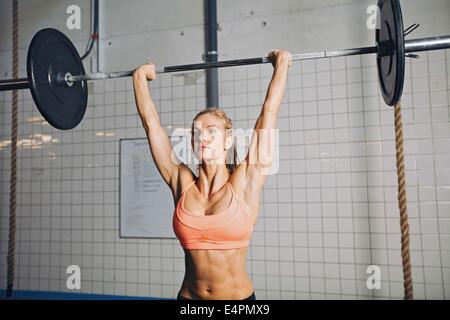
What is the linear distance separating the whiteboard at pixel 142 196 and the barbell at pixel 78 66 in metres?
0.83

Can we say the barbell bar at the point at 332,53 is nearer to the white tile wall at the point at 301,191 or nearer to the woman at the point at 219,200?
the woman at the point at 219,200

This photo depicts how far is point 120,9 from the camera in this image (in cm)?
239

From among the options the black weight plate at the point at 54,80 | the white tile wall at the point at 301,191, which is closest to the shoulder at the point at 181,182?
the black weight plate at the point at 54,80

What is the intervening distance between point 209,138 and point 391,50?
0.61 m

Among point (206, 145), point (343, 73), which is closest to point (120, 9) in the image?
point (343, 73)

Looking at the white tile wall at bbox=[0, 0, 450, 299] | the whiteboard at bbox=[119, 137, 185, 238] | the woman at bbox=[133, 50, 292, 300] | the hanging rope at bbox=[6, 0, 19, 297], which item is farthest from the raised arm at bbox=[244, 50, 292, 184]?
the hanging rope at bbox=[6, 0, 19, 297]

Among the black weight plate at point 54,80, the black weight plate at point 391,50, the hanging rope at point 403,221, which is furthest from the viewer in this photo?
the hanging rope at point 403,221

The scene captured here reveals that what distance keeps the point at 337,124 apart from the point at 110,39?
1581 mm

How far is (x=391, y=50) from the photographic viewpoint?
3.52 ft

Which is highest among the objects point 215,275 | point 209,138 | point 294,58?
point 294,58

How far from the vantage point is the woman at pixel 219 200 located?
1.01 meters

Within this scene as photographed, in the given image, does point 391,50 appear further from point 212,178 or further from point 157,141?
point 157,141

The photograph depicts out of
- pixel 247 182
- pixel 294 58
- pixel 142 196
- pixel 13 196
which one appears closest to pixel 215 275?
pixel 247 182
